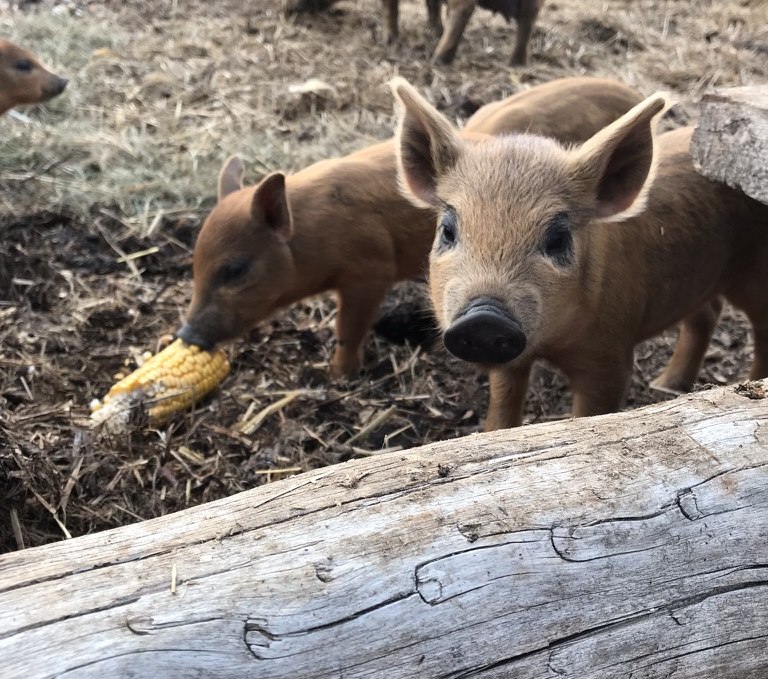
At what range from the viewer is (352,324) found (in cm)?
Result: 455

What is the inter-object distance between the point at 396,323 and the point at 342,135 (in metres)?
2.27

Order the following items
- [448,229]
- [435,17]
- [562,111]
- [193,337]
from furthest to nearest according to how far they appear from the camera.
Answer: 1. [435,17]
2. [562,111]
3. [193,337]
4. [448,229]

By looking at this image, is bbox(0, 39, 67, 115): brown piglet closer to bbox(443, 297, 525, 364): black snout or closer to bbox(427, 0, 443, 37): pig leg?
bbox(427, 0, 443, 37): pig leg

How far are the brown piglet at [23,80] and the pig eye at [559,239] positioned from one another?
5.51 metres

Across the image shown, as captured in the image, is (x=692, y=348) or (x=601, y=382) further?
(x=692, y=348)

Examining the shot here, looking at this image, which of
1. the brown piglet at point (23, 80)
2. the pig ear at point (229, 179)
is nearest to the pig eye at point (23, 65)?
the brown piglet at point (23, 80)

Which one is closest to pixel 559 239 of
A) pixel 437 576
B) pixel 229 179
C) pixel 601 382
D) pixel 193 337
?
A: pixel 601 382

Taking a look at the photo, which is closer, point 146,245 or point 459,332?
point 459,332

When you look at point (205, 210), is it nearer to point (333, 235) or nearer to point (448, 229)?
point (333, 235)

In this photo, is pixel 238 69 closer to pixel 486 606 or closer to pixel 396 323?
pixel 396 323

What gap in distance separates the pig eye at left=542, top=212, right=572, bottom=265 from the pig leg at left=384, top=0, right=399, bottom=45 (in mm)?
6597

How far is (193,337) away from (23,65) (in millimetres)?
4011

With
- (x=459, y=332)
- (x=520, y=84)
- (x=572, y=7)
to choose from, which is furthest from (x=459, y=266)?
(x=572, y=7)

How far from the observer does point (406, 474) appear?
2039 mm
